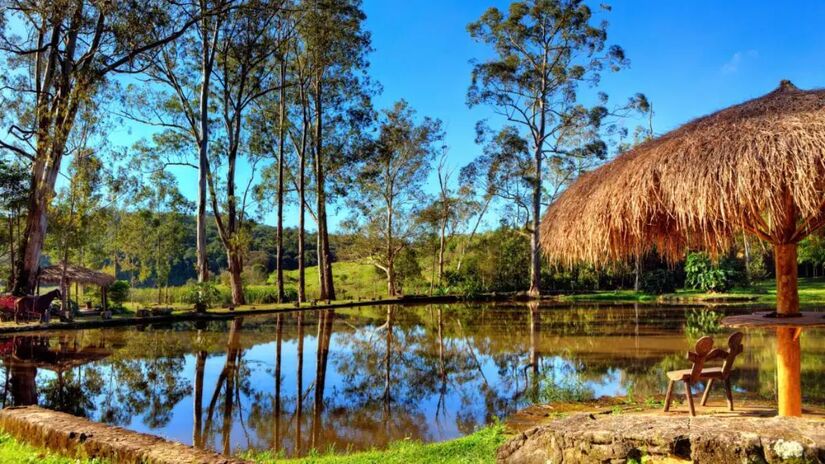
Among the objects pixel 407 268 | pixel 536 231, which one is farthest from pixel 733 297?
pixel 407 268

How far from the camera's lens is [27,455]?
13.5 feet

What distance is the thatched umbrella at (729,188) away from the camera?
4.03m

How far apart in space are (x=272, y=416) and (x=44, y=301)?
10.3m

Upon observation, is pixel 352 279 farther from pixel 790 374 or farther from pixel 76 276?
pixel 790 374

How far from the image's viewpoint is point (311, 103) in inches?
1009

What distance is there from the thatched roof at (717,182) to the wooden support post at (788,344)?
0.57 feet

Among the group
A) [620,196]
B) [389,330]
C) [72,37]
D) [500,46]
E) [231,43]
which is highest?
[500,46]

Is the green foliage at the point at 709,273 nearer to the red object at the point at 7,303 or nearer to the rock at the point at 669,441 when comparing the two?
the rock at the point at 669,441

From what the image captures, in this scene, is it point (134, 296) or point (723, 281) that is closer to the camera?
point (723, 281)

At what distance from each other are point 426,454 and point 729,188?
9.41 ft

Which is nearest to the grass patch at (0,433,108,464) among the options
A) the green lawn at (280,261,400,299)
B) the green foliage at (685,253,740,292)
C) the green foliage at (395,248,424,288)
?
the green foliage at (685,253,740,292)

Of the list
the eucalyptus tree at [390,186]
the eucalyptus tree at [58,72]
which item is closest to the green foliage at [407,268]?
the eucalyptus tree at [390,186]

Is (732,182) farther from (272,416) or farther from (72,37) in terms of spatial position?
(72,37)

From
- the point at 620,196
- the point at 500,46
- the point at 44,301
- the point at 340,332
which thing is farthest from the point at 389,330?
the point at 500,46
